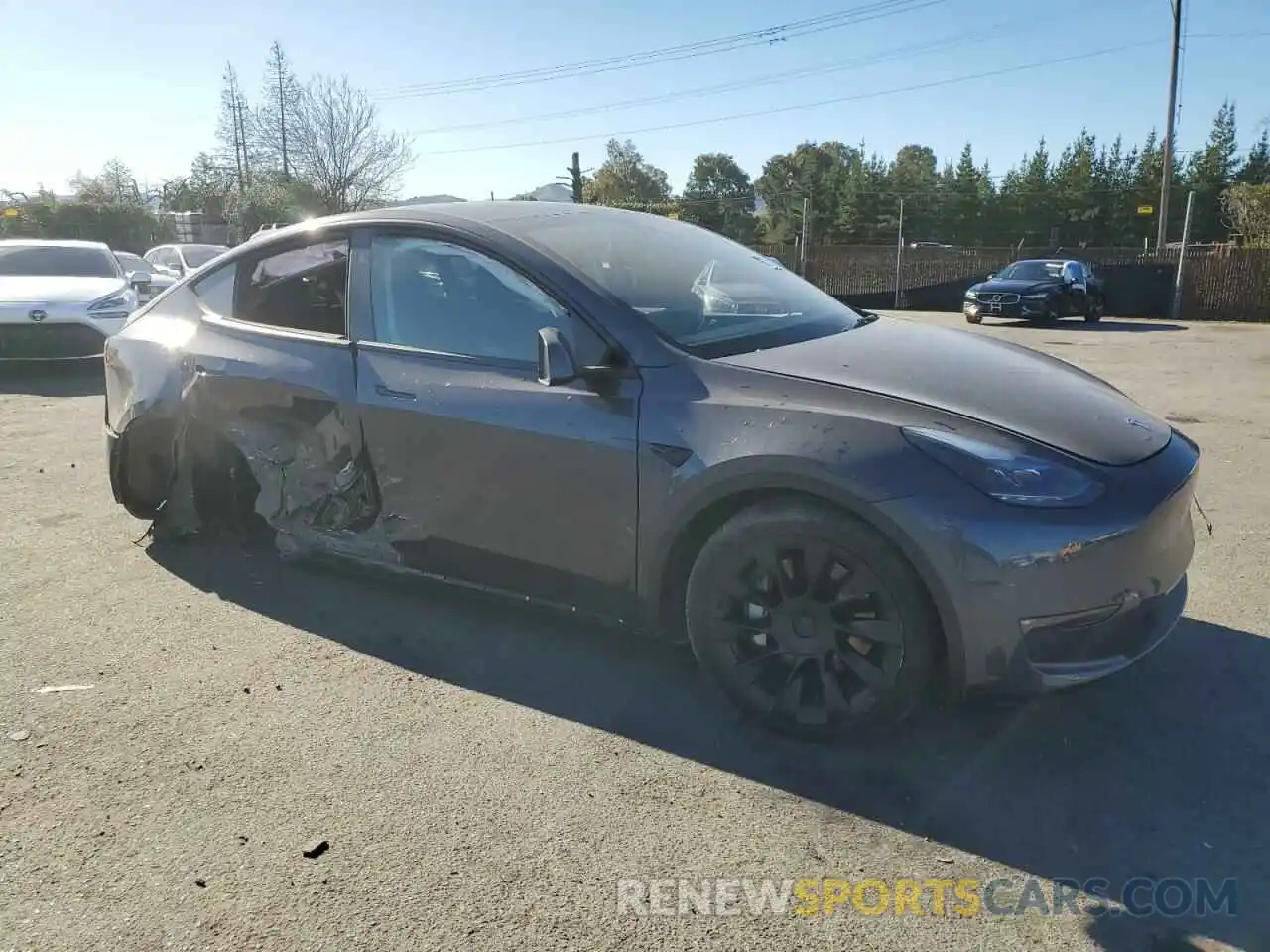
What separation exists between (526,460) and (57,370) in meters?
10.3

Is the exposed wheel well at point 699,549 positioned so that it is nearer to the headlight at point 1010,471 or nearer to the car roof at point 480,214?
the headlight at point 1010,471

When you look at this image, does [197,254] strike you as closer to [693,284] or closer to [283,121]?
[693,284]

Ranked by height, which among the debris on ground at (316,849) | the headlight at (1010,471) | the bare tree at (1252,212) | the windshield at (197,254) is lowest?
the debris on ground at (316,849)

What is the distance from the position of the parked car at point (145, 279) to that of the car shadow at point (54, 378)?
0.99 meters

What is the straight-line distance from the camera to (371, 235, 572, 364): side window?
3.38m

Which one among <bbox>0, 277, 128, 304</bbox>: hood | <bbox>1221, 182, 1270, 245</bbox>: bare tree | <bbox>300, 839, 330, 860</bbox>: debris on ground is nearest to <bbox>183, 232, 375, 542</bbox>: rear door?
<bbox>300, 839, 330, 860</bbox>: debris on ground

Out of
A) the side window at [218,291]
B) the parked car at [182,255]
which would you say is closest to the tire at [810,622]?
the side window at [218,291]

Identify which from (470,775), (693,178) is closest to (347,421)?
(470,775)

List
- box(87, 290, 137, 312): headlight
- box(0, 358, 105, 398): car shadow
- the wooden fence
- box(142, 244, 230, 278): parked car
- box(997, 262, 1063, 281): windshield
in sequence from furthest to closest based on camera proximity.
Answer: the wooden fence, box(997, 262, 1063, 281): windshield, box(142, 244, 230, 278): parked car, box(87, 290, 137, 312): headlight, box(0, 358, 105, 398): car shadow

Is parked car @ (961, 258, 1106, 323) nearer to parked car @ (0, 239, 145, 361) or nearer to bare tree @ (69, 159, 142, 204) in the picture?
parked car @ (0, 239, 145, 361)

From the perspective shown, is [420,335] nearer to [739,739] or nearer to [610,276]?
[610,276]

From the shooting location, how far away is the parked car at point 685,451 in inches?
104

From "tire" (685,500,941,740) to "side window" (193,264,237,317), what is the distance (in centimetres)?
265

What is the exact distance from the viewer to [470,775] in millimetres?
2820
